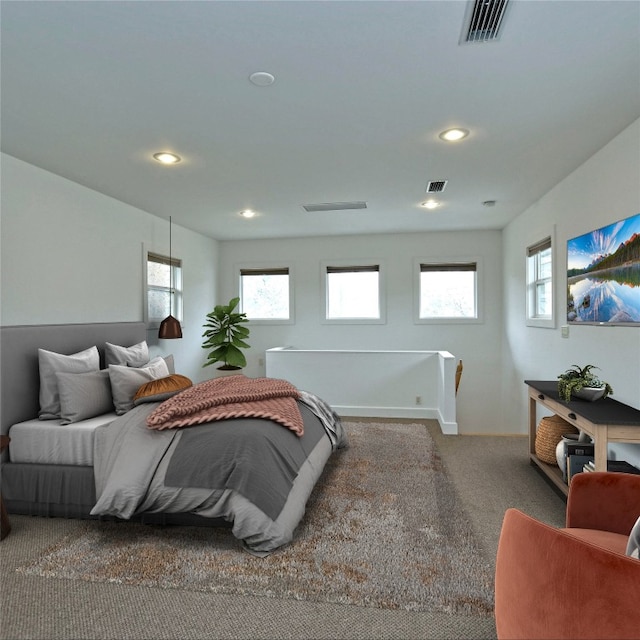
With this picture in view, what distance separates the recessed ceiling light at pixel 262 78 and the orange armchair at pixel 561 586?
7.42ft

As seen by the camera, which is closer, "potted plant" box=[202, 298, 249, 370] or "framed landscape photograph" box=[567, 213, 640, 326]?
"framed landscape photograph" box=[567, 213, 640, 326]

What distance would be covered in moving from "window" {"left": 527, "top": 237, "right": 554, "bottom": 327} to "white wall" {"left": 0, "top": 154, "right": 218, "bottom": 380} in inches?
170

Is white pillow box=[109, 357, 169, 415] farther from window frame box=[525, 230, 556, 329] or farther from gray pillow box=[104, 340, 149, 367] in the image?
window frame box=[525, 230, 556, 329]

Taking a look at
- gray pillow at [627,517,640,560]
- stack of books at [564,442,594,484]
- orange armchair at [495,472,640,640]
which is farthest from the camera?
stack of books at [564,442,594,484]

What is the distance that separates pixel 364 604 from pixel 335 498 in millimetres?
1096

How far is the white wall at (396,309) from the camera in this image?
640cm

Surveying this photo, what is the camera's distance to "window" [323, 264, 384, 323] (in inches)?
266

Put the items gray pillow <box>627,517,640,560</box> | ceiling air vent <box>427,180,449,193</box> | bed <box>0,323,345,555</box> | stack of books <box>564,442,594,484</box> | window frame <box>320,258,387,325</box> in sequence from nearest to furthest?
1. gray pillow <box>627,517,640,560</box>
2. bed <box>0,323,345,555</box>
3. stack of books <box>564,442,594,484</box>
4. ceiling air vent <box>427,180,449,193</box>
5. window frame <box>320,258,387,325</box>

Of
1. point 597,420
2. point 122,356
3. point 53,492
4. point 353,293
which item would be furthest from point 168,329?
point 597,420

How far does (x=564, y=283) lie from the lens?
395 centimetres

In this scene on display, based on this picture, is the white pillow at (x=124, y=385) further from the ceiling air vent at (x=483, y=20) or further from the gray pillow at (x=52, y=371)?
the ceiling air vent at (x=483, y=20)

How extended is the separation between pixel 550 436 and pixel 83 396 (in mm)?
3438

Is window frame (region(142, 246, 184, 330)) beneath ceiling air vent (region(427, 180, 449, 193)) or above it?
beneath

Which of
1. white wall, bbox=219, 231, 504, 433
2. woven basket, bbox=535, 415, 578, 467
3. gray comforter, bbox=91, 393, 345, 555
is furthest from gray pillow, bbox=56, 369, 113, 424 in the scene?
white wall, bbox=219, 231, 504, 433
